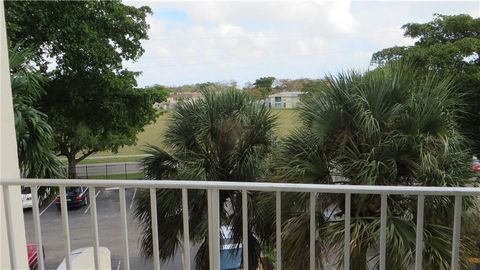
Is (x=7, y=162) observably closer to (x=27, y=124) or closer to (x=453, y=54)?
(x=27, y=124)

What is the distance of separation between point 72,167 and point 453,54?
10.8 feet

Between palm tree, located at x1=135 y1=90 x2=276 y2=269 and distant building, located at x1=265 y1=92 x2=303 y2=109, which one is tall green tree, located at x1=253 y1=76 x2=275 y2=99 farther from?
palm tree, located at x1=135 y1=90 x2=276 y2=269

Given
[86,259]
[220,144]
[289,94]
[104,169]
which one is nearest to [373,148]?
[289,94]

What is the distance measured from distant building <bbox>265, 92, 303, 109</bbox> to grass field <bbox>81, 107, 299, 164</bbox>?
0.19ft

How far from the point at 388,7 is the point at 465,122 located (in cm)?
114

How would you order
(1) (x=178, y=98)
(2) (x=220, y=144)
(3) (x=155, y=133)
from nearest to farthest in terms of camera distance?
(1) (x=178, y=98) < (2) (x=220, y=144) < (3) (x=155, y=133)

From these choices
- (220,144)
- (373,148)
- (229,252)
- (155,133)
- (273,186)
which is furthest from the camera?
(155,133)

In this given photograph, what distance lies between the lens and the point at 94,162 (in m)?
3.24

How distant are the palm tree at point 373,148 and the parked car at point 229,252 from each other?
2.67 feet

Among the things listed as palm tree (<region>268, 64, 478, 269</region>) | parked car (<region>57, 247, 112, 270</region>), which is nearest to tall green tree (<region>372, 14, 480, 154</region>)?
palm tree (<region>268, 64, 478, 269</region>)

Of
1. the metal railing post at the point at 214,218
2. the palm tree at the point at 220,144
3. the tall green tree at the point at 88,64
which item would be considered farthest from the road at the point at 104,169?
the metal railing post at the point at 214,218

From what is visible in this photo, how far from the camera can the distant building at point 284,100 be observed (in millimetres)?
3180

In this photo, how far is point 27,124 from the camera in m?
2.42

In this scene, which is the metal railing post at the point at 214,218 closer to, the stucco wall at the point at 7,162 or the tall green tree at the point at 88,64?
the stucco wall at the point at 7,162
